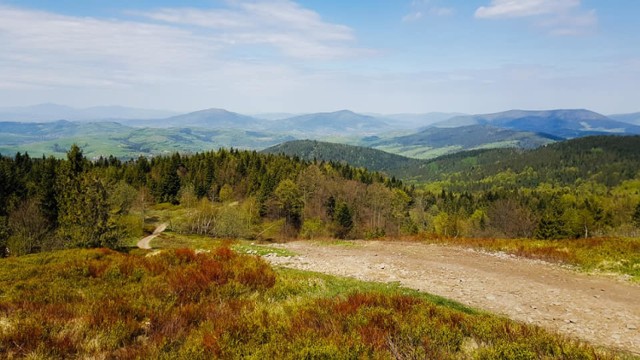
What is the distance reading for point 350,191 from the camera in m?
104

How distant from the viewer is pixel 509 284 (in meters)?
17.6

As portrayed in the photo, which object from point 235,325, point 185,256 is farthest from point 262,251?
point 235,325

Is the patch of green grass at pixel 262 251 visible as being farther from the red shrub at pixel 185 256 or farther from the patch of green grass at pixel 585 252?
the patch of green grass at pixel 585 252

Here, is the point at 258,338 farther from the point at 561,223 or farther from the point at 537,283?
the point at 561,223

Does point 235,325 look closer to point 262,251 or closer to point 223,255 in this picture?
point 223,255

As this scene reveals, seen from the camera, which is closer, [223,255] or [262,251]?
Result: [223,255]

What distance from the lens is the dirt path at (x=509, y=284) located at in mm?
12656

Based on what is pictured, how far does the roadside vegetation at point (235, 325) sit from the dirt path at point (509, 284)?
2983 millimetres

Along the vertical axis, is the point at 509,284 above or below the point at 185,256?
below

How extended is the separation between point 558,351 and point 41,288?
46.7ft

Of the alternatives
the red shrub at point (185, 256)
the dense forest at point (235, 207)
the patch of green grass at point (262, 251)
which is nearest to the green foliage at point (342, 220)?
the dense forest at point (235, 207)

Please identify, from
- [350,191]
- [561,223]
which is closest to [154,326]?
[561,223]

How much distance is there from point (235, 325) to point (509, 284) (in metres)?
14.4

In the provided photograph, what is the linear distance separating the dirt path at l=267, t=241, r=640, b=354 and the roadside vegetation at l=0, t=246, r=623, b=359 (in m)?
2.98
